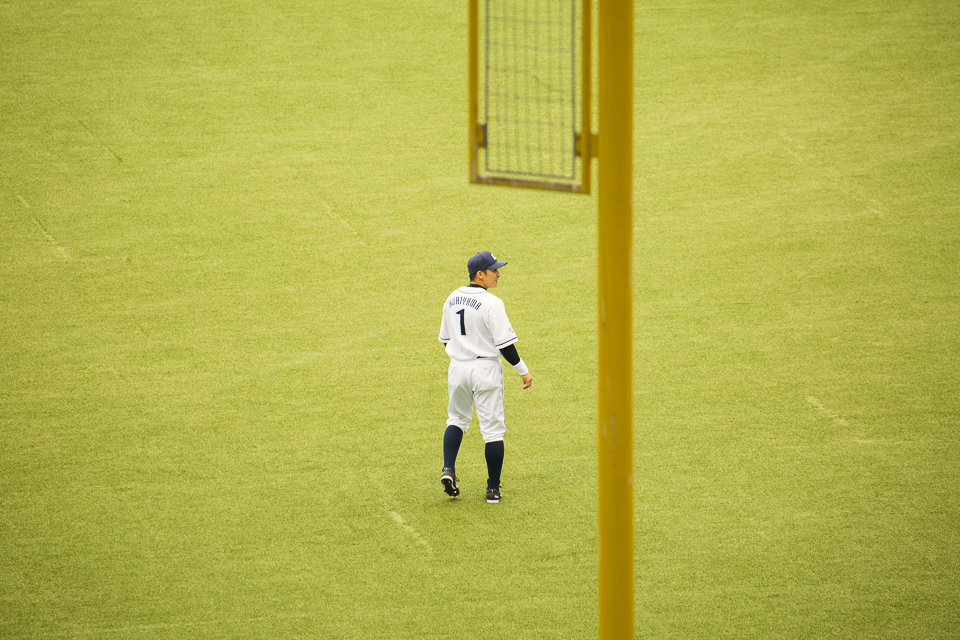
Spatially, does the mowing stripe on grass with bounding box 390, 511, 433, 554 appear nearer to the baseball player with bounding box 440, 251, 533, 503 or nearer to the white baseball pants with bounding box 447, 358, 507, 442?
the baseball player with bounding box 440, 251, 533, 503

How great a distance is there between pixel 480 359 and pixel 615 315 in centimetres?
261

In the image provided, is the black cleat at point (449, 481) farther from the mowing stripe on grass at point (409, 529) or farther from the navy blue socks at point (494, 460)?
the mowing stripe on grass at point (409, 529)

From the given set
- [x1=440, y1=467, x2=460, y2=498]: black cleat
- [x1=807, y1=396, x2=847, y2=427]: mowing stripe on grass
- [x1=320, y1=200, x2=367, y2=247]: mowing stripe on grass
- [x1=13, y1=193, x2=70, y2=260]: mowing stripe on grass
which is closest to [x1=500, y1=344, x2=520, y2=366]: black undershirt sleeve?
[x1=440, y1=467, x2=460, y2=498]: black cleat

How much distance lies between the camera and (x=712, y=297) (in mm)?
8961

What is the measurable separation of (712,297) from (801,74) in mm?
5155

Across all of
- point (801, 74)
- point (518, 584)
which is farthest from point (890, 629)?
point (801, 74)

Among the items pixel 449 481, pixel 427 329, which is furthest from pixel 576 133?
pixel 427 329

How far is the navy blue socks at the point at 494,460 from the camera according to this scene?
19.9 feet

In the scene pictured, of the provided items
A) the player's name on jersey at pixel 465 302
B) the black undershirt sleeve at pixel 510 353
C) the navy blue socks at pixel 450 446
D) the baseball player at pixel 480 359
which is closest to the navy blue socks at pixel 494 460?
the baseball player at pixel 480 359

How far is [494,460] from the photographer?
609 cm

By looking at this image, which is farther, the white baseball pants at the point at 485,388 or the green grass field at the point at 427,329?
the white baseball pants at the point at 485,388

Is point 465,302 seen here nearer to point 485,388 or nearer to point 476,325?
point 476,325

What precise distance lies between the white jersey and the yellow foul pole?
7.76 feet

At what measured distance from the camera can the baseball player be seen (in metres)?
6.01
